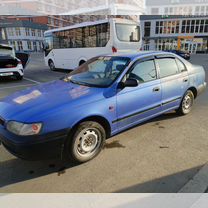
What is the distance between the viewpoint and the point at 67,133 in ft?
8.16

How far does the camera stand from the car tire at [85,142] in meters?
2.61

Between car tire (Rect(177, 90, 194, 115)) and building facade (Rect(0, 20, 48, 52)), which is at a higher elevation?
building facade (Rect(0, 20, 48, 52))

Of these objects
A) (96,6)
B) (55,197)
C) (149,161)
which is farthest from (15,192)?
(96,6)

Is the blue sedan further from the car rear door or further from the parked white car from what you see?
the parked white car

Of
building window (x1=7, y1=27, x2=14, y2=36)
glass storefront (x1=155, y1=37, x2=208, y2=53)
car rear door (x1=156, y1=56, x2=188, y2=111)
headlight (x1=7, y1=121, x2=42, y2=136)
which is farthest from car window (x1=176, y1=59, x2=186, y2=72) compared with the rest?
A: building window (x1=7, y1=27, x2=14, y2=36)

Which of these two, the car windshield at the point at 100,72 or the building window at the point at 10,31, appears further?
the building window at the point at 10,31

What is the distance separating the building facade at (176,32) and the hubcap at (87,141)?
4745 cm

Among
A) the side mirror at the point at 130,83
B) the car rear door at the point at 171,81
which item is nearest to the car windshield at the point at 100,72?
the side mirror at the point at 130,83

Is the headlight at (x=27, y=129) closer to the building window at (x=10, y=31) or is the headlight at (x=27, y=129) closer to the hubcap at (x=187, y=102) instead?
the hubcap at (x=187, y=102)

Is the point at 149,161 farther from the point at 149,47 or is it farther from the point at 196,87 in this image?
the point at 149,47

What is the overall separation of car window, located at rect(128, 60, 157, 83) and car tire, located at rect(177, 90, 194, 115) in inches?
49.1

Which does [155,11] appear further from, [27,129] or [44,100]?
[27,129]

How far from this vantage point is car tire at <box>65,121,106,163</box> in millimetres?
2610

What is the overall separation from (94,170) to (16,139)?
1142 millimetres
